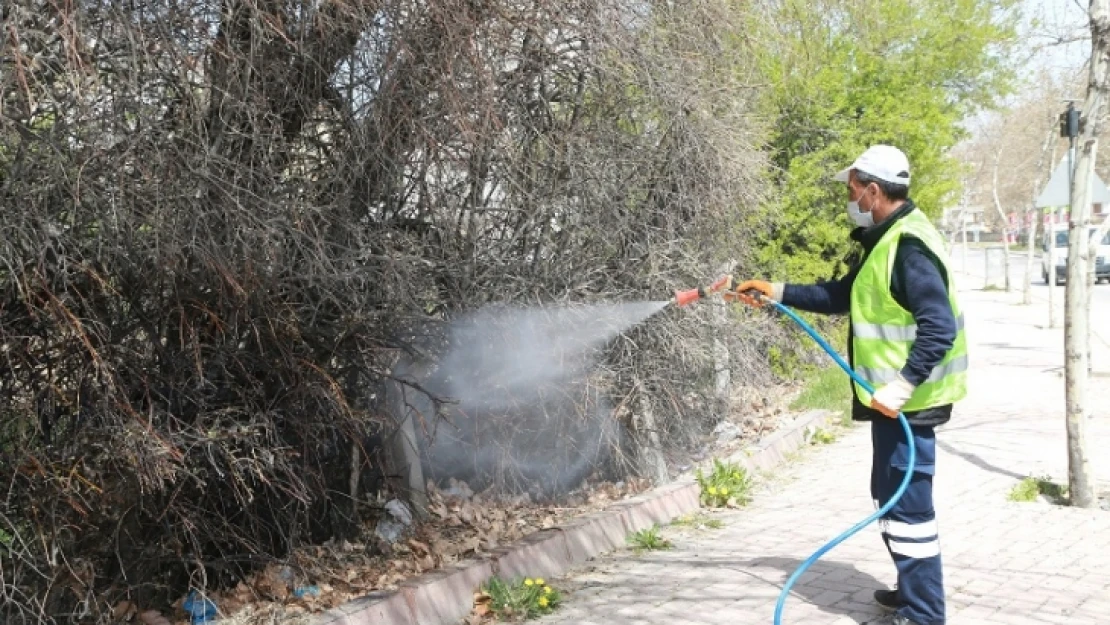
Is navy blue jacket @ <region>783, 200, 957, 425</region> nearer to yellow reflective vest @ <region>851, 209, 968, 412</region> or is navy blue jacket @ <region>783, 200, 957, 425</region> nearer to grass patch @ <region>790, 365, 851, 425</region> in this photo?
yellow reflective vest @ <region>851, 209, 968, 412</region>

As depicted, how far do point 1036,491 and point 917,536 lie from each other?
10.4 feet

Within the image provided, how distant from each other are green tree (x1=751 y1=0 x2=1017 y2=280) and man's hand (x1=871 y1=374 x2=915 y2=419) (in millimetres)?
6246

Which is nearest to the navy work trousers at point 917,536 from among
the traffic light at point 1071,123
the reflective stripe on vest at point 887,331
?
the reflective stripe on vest at point 887,331

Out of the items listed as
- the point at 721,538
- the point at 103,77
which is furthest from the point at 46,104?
the point at 721,538

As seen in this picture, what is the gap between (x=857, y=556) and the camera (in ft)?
19.4

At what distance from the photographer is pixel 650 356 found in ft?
21.6

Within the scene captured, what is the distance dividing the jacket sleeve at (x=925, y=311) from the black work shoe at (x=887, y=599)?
108cm

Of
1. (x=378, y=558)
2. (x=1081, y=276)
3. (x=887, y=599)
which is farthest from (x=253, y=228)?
(x=1081, y=276)

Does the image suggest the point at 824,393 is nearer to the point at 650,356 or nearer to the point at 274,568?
the point at 650,356

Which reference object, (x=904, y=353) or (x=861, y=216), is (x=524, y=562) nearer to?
(x=904, y=353)

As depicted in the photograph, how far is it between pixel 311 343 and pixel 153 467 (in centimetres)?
104

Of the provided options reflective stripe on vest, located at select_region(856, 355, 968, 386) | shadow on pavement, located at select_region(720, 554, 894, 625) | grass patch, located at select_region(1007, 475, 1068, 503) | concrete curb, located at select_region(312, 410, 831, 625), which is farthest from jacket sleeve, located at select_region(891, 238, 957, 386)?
grass patch, located at select_region(1007, 475, 1068, 503)

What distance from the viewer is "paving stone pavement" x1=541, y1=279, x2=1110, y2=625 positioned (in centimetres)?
501

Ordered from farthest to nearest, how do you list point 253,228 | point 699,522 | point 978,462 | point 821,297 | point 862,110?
point 862,110
point 978,462
point 699,522
point 821,297
point 253,228
